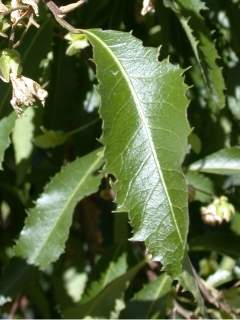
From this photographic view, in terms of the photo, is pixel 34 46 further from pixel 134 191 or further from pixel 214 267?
pixel 214 267

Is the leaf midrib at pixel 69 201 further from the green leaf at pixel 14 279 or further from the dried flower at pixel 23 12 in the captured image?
the dried flower at pixel 23 12

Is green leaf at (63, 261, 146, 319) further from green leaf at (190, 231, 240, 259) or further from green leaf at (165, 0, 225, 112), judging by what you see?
green leaf at (165, 0, 225, 112)

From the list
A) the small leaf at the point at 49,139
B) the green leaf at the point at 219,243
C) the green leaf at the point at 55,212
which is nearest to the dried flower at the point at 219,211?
the green leaf at the point at 219,243

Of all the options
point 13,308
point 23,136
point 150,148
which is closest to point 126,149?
point 150,148

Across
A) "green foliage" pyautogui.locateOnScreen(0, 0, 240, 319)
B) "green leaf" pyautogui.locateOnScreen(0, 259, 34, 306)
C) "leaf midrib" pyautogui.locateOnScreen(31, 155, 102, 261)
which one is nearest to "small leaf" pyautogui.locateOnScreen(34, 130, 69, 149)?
"green foliage" pyautogui.locateOnScreen(0, 0, 240, 319)

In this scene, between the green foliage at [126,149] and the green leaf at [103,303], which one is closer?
the green foliage at [126,149]

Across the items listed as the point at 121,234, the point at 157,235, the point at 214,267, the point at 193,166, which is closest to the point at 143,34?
the point at 193,166
